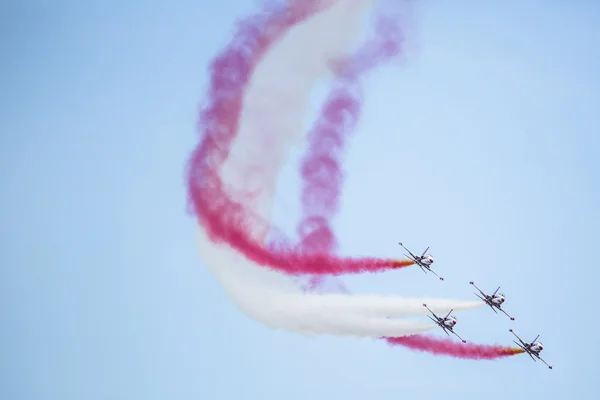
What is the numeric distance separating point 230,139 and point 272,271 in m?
6.78

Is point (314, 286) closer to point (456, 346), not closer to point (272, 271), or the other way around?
point (272, 271)

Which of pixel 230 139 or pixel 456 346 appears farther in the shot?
pixel 456 346

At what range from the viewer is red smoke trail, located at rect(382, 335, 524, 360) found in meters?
73.5

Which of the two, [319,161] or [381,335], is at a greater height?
[319,161]

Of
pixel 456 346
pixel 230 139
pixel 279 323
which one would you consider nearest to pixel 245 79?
pixel 230 139

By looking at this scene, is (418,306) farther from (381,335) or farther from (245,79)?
(245,79)

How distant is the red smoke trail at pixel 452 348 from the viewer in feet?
241

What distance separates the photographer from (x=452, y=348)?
2916 inches

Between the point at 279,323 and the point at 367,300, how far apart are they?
4595 mm

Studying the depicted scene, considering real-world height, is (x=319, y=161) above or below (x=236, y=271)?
above

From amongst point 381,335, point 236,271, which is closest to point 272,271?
point 236,271

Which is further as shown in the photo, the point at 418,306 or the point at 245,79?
the point at 418,306

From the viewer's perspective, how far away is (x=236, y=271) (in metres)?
71.0

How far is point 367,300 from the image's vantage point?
72.2 m
